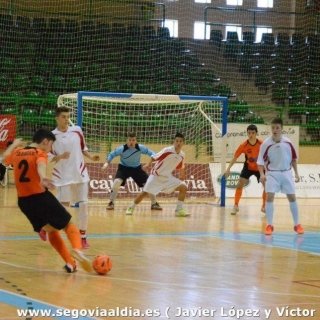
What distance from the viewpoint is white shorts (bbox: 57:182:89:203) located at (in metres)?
10.0

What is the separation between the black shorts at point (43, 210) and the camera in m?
7.84

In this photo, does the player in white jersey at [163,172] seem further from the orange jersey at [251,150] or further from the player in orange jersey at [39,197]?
the player in orange jersey at [39,197]

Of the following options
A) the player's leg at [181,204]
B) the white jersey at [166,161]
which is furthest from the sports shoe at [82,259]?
the white jersey at [166,161]

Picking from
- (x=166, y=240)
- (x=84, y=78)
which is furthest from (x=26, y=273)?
(x=84, y=78)

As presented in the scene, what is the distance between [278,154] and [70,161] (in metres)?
3.62

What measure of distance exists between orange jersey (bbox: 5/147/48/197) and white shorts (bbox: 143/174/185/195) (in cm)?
742

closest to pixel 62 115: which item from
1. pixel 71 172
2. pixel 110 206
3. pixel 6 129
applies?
pixel 71 172

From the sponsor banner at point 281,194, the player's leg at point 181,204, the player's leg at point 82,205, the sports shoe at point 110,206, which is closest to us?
the player's leg at point 82,205

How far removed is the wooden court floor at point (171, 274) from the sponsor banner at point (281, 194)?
641cm

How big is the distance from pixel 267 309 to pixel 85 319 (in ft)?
4.95

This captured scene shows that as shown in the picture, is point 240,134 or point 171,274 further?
point 240,134

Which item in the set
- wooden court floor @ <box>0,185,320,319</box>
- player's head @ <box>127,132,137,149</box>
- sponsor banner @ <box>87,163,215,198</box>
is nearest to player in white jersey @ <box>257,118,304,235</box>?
wooden court floor @ <box>0,185,320,319</box>

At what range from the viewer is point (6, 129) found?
70.1 feet

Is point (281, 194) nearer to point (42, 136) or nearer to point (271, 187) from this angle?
point (271, 187)
